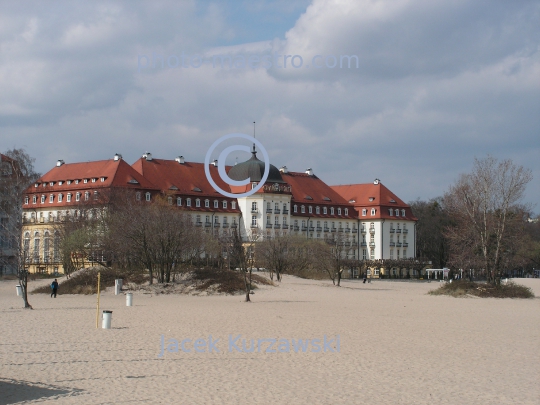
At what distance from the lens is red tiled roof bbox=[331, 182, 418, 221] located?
109062 mm

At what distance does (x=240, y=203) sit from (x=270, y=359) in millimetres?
81551

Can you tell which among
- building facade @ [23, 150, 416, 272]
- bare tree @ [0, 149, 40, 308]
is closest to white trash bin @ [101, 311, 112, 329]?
bare tree @ [0, 149, 40, 308]

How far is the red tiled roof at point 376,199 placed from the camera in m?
109

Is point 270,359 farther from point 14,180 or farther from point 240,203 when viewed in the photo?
point 240,203

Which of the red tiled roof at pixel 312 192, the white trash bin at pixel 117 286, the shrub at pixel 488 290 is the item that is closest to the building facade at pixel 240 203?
the red tiled roof at pixel 312 192

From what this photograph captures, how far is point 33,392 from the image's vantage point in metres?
14.3

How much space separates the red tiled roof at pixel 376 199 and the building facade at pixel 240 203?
0.49 ft

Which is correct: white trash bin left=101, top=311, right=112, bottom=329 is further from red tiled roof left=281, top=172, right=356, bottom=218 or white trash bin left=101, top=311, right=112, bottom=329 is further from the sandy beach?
red tiled roof left=281, top=172, right=356, bottom=218

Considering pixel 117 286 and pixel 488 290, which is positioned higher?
pixel 117 286

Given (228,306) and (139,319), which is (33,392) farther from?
(228,306)

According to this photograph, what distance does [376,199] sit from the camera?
10994cm

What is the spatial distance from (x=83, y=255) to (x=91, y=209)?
29.9ft

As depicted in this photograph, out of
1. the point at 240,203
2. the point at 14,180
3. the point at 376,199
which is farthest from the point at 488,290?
the point at 376,199

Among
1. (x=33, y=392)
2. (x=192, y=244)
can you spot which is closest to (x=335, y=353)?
(x=33, y=392)
